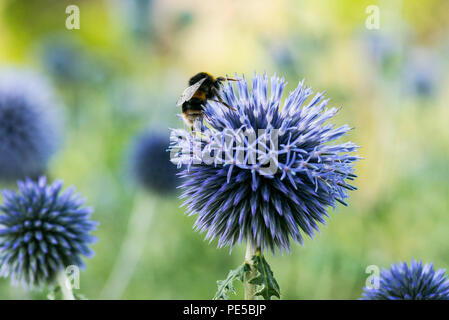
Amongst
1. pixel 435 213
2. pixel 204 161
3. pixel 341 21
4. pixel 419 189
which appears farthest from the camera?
pixel 341 21

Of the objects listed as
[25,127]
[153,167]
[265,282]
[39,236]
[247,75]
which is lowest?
[265,282]

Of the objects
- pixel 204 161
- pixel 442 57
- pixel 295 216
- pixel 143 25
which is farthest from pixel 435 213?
pixel 143 25

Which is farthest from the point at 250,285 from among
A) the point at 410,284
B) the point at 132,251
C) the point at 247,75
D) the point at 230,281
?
the point at 247,75

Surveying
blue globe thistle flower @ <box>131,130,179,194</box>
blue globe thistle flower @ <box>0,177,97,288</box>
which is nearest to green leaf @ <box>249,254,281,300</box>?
blue globe thistle flower @ <box>0,177,97,288</box>

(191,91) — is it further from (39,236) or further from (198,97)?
(39,236)

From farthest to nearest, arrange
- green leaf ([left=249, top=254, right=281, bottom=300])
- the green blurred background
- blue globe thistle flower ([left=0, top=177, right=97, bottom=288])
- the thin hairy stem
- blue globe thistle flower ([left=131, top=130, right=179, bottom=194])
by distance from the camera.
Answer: the green blurred background, blue globe thistle flower ([left=131, top=130, right=179, bottom=194]), the thin hairy stem, blue globe thistle flower ([left=0, top=177, right=97, bottom=288]), green leaf ([left=249, top=254, right=281, bottom=300])

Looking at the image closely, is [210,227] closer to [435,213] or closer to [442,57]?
[435,213]

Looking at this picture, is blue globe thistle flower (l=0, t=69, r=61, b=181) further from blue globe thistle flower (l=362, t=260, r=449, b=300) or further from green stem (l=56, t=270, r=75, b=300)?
blue globe thistle flower (l=362, t=260, r=449, b=300)
